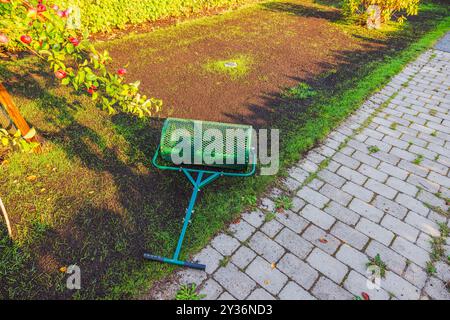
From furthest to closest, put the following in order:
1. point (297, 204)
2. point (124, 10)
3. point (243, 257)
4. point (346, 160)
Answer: point (124, 10), point (346, 160), point (297, 204), point (243, 257)

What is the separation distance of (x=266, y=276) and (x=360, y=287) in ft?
3.22

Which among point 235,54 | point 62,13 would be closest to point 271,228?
point 62,13

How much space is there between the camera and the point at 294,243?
139 inches

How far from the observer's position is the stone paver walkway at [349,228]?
10.3ft

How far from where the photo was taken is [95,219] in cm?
367

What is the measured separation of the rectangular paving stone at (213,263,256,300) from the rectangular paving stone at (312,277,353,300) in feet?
2.18

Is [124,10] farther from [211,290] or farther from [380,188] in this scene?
[211,290]

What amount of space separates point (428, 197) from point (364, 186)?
2.79 ft

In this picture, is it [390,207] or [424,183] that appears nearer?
[390,207]

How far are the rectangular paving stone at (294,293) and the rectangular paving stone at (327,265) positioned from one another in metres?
0.33

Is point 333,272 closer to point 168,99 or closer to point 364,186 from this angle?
point 364,186

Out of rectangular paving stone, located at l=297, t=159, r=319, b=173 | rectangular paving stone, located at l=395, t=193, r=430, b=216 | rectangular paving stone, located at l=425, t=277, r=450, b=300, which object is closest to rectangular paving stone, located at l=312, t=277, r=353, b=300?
rectangular paving stone, located at l=425, t=277, r=450, b=300

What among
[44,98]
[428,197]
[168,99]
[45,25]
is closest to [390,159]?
[428,197]
